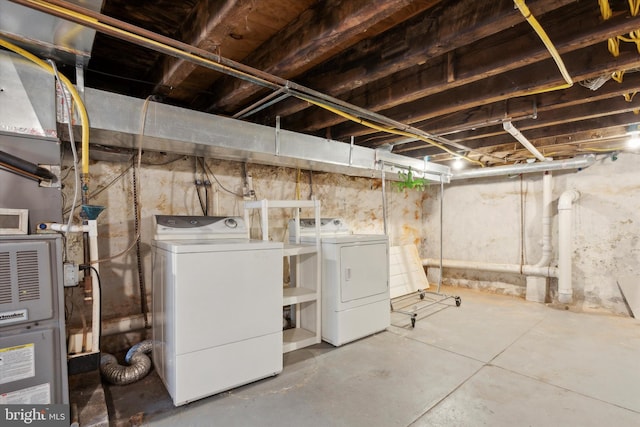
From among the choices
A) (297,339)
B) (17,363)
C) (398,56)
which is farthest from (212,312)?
(398,56)

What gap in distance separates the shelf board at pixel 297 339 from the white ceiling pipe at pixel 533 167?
3312 millimetres

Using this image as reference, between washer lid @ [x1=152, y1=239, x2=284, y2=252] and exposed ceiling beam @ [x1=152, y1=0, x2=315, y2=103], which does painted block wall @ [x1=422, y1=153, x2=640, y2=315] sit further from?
exposed ceiling beam @ [x1=152, y1=0, x2=315, y2=103]

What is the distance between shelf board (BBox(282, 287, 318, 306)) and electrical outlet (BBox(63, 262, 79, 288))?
4.70ft

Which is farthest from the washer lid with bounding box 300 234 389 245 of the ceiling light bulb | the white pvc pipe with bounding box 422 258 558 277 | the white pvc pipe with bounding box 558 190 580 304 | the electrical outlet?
the ceiling light bulb

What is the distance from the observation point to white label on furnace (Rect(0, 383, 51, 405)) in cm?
139

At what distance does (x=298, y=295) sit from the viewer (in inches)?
107

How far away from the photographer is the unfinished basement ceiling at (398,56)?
4.69ft

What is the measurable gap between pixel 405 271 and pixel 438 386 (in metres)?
2.56

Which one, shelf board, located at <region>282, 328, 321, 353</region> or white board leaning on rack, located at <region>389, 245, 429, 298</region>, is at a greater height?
white board leaning on rack, located at <region>389, 245, 429, 298</region>

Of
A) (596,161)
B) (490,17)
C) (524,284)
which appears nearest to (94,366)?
(490,17)

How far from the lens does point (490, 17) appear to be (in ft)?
4.50

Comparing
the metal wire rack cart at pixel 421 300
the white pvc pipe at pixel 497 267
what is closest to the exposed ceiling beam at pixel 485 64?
the metal wire rack cart at pixel 421 300

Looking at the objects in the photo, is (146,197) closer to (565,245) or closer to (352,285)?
(352,285)

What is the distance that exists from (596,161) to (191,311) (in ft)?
16.2
